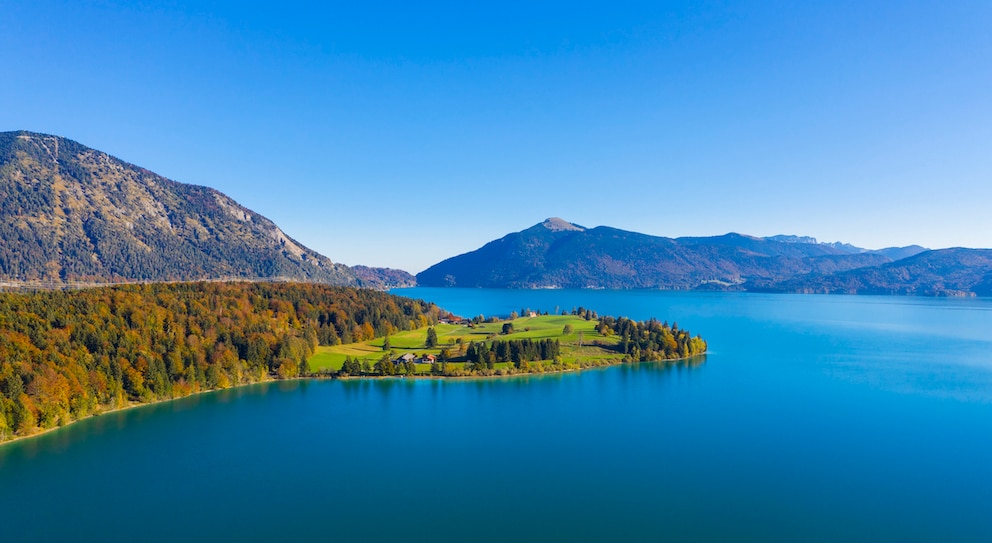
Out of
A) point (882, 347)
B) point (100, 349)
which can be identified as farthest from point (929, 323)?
point (100, 349)

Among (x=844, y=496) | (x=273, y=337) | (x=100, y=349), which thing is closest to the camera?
(x=844, y=496)

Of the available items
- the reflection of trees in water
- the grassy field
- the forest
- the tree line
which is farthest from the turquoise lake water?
the tree line

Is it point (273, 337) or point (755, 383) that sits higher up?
point (273, 337)

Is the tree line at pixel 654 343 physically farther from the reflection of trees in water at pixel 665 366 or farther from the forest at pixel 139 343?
the forest at pixel 139 343

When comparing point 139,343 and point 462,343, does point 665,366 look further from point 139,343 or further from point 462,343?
point 139,343

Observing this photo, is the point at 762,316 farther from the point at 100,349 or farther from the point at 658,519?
the point at 100,349

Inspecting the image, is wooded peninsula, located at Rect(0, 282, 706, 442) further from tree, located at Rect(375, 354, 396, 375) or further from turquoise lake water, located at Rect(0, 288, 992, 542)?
turquoise lake water, located at Rect(0, 288, 992, 542)

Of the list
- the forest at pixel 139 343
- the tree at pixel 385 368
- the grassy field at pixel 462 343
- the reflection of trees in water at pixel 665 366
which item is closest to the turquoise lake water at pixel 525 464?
the tree at pixel 385 368

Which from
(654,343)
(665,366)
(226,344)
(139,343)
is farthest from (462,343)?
(139,343)
